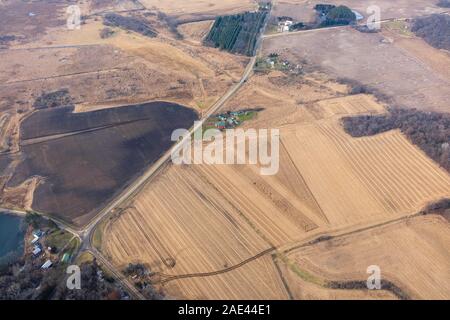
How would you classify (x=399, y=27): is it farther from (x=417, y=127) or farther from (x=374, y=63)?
(x=417, y=127)

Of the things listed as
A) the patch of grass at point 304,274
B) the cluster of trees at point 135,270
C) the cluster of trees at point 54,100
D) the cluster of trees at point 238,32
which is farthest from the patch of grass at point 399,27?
the cluster of trees at point 135,270

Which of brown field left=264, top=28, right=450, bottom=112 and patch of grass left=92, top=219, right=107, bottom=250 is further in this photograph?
brown field left=264, top=28, right=450, bottom=112

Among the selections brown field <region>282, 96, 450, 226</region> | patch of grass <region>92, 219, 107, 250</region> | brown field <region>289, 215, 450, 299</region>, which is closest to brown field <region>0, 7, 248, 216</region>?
patch of grass <region>92, 219, 107, 250</region>

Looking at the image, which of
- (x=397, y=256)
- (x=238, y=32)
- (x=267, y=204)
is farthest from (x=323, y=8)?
(x=397, y=256)

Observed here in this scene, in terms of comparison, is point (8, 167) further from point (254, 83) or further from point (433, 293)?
point (433, 293)

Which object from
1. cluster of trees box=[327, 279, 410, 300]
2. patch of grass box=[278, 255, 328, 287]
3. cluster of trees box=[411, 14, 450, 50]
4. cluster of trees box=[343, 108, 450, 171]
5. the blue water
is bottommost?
cluster of trees box=[327, 279, 410, 300]

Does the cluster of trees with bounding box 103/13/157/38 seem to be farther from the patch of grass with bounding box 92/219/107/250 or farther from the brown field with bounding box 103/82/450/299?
the patch of grass with bounding box 92/219/107/250

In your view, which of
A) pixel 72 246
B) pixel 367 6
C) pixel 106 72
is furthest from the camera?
pixel 367 6
